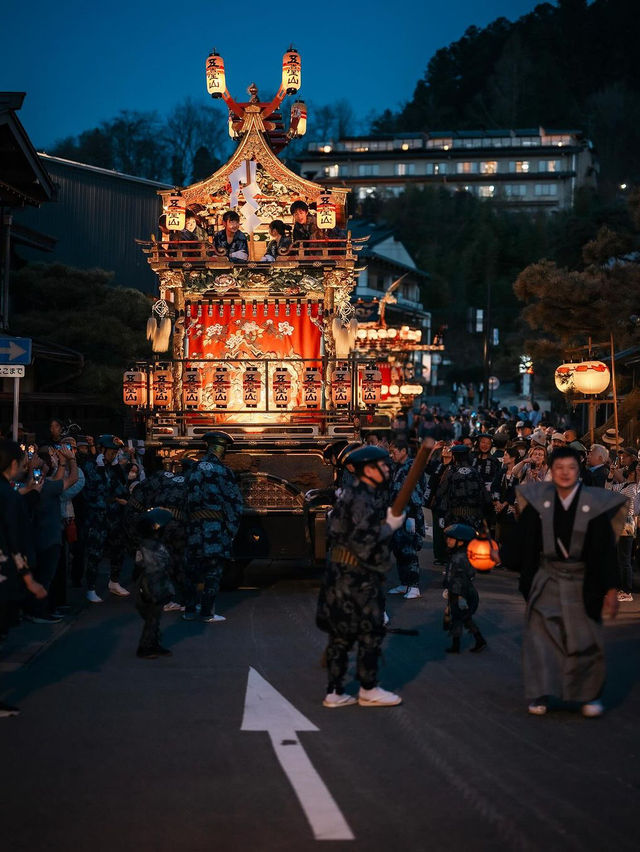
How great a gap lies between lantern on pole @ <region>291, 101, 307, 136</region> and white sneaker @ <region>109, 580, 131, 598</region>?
9.08 meters

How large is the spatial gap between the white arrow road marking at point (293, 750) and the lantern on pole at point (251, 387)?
710 centimetres

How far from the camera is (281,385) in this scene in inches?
631

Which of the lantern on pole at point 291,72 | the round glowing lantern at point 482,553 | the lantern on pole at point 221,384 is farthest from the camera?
the lantern on pole at point 291,72

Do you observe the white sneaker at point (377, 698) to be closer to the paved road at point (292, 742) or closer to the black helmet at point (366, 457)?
the paved road at point (292, 742)

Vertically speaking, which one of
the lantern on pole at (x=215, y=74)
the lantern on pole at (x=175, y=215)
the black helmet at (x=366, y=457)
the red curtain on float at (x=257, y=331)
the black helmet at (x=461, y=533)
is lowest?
the black helmet at (x=461, y=533)

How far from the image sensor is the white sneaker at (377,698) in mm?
7930

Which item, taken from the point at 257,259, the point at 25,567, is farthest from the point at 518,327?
the point at 25,567

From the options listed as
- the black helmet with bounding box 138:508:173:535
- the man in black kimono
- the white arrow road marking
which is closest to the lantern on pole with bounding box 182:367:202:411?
the black helmet with bounding box 138:508:173:535

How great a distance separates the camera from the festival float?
1537 cm

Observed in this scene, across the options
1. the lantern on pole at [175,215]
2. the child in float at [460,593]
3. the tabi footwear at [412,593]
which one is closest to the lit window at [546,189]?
the lantern on pole at [175,215]

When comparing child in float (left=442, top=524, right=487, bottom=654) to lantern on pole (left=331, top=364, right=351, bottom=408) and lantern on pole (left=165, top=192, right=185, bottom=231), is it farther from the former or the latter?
lantern on pole (left=165, top=192, right=185, bottom=231)

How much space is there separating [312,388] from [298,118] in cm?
579

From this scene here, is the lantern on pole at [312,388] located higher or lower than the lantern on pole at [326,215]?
lower

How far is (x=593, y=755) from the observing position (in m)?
6.70
